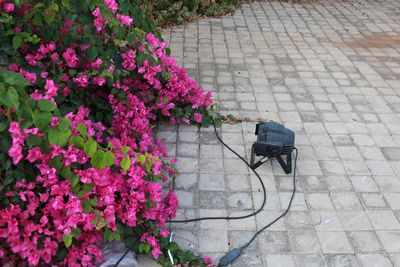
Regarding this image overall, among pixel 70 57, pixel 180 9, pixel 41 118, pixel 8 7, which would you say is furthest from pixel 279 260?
pixel 180 9

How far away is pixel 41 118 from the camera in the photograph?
1.90m

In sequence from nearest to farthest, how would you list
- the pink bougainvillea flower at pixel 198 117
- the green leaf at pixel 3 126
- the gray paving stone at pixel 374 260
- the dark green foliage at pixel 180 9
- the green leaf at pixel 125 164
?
Result: 1. the green leaf at pixel 3 126
2. the green leaf at pixel 125 164
3. the gray paving stone at pixel 374 260
4. the pink bougainvillea flower at pixel 198 117
5. the dark green foliage at pixel 180 9

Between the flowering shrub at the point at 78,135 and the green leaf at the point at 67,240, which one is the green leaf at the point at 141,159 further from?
the green leaf at the point at 67,240

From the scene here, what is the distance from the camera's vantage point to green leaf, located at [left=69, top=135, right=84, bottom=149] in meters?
1.99

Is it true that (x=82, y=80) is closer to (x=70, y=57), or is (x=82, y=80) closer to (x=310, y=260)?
(x=70, y=57)

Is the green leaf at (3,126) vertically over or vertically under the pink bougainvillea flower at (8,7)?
under

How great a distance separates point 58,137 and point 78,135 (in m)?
0.10

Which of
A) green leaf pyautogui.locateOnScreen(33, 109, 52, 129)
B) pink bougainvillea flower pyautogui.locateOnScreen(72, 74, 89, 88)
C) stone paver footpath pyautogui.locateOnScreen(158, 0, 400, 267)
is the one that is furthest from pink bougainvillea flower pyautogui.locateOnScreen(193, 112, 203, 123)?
green leaf pyautogui.locateOnScreen(33, 109, 52, 129)

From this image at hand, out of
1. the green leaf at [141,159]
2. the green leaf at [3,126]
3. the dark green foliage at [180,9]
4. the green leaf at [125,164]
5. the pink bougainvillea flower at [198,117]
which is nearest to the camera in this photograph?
the green leaf at [3,126]

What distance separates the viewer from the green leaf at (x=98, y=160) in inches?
78.0

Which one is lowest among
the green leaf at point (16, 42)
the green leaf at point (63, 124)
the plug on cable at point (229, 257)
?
the plug on cable at point (229, 257)

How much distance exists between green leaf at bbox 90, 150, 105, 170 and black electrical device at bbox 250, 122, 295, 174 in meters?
1.36

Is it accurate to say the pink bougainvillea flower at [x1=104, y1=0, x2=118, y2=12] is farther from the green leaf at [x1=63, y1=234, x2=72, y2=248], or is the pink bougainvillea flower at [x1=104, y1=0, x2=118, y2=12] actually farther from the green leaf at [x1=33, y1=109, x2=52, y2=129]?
the green leaf at [x1=63, y1=234, x2=72, y2=248]

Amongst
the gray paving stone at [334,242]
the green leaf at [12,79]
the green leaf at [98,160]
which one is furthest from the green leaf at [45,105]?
the gray paving stone at [334,242]
